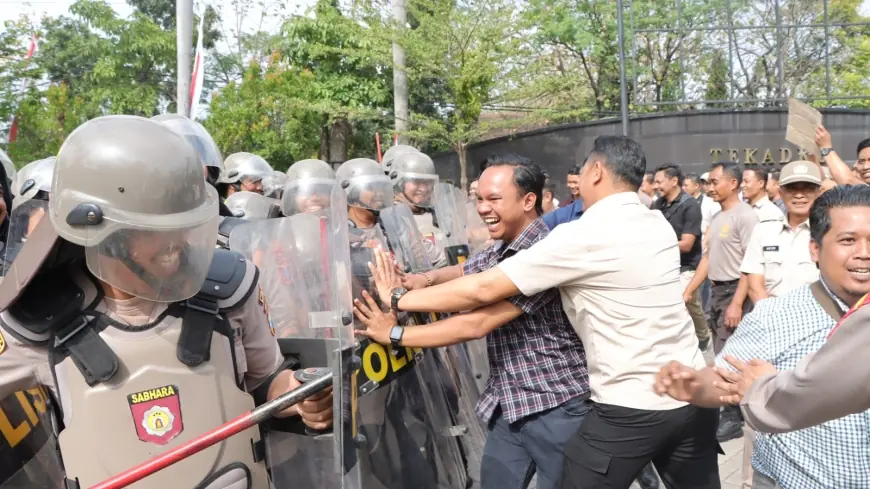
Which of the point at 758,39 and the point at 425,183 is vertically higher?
the point at 758,39

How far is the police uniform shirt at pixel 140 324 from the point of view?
163cm

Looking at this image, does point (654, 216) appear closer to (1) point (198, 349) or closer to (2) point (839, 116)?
(1) point (198, 349)

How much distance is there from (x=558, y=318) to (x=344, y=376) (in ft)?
3.72

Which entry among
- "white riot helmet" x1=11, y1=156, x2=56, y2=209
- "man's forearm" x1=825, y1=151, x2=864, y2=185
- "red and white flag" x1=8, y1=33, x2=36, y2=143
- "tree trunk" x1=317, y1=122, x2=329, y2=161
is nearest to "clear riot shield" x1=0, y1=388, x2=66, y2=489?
"white riot helmet" x1=11, y1=156, x2=56, y2=209

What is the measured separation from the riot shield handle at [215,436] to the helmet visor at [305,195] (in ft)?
9.64

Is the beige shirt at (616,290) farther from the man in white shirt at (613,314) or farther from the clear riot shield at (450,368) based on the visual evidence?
the clear riot shield at (450,368)

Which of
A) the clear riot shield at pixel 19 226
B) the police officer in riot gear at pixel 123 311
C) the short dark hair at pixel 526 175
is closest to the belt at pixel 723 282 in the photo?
the short dark hair at pixel 526 175

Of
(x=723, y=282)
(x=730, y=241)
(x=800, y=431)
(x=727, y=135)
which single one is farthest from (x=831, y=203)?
(x=727, y=135)

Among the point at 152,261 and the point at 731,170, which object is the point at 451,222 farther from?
the point at 152,261

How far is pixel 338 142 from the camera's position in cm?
1905

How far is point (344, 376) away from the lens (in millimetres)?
1741

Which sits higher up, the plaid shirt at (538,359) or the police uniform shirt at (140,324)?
the police uniform shirt at (140,324)

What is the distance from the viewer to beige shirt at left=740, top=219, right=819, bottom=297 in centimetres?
411

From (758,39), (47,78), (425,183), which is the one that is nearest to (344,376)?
(425,183)
